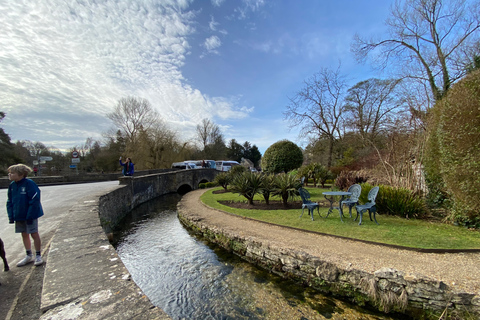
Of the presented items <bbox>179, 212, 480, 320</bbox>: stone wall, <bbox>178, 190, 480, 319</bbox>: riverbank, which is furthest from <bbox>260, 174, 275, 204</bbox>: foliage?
<bbox>179, 212, 480, 320</bbox>: stone wall

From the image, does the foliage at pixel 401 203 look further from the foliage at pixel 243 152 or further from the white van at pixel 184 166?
the foliage at pixel 243 152

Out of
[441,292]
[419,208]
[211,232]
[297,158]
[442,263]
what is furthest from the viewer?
[297,158]

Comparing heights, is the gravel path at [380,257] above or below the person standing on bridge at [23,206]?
below

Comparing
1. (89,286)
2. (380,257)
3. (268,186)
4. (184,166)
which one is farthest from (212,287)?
(184,166)

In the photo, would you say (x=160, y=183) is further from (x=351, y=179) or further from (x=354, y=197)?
(x=354, y=197)

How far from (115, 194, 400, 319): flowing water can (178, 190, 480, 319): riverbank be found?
25cm

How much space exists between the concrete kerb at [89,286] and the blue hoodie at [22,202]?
22.3 inches

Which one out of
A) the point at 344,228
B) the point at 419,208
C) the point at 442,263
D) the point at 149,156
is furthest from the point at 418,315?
the point at 149,156

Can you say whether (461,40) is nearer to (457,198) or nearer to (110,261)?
(457,198)

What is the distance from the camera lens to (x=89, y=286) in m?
1.88

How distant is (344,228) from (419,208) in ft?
9.15

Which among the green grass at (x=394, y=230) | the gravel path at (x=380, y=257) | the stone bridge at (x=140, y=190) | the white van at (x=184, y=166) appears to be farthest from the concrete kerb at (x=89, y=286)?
the white van at (x=184, y=166)

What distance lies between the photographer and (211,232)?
6.85 meters

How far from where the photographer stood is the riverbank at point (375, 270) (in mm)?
3018
